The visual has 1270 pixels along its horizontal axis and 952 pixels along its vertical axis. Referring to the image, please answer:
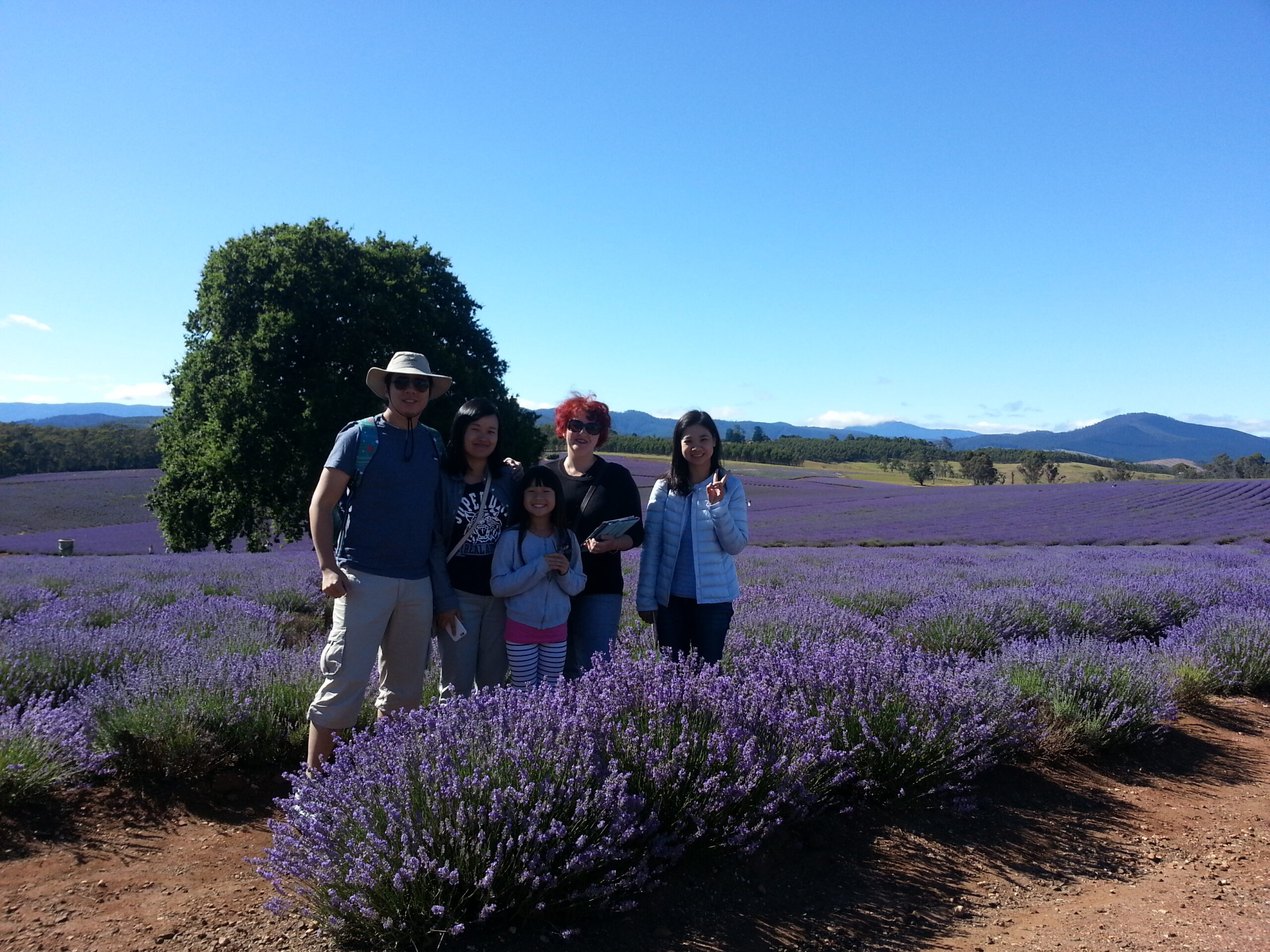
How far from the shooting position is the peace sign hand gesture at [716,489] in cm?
338

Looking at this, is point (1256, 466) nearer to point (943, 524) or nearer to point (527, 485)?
point (943, 524)

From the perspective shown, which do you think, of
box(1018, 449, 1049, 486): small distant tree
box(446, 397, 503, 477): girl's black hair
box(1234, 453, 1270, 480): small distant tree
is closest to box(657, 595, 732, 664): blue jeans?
box(446, 397, 503, 477): girl's black hair

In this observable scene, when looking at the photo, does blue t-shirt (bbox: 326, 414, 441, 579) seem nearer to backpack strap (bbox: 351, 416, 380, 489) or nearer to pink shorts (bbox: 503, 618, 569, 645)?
backpack strap (bbox: 351, 416, 380, 489)

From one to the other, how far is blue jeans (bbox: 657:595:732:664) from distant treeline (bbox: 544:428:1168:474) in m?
46.6

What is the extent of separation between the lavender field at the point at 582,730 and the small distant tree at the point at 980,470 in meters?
51.5

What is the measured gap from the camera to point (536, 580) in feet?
10.3

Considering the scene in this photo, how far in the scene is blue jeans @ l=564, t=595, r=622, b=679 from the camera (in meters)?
3.38

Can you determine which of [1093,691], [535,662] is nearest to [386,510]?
[535,662]

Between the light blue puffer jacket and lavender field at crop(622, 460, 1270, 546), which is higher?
the light blue puffer jacket

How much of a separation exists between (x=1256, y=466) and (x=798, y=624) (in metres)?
68.8

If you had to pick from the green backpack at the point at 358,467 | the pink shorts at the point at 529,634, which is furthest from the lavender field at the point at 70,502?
the pink shorts at the point at 529,634

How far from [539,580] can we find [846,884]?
158 centimetres

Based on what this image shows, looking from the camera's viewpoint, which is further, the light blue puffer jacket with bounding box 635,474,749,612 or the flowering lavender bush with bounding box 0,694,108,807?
the light blue puffer jacket with bounding box 635,474,749,612

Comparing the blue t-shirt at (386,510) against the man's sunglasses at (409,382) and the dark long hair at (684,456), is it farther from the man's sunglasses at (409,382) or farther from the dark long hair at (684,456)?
the dark long hair at (684,456)
